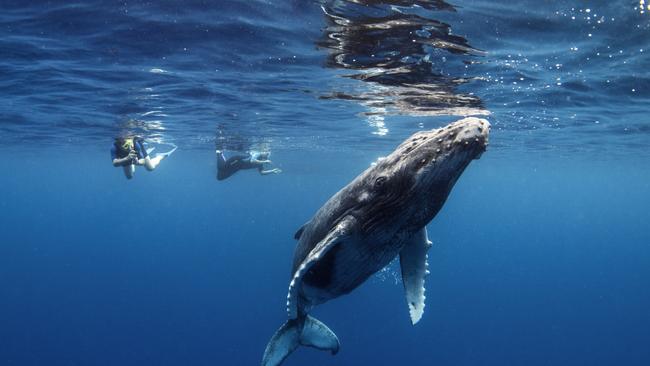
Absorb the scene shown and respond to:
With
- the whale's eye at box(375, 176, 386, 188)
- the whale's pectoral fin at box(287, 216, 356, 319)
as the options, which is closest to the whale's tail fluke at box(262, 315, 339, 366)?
the whale's pectoral fin at box(287, 216, 356, 319)

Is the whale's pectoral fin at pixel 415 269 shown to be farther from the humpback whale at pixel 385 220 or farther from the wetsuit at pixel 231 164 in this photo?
the wetsuit at pixel 231 164

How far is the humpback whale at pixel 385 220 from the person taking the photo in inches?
179

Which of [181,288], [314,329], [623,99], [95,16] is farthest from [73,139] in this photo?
[181,288]

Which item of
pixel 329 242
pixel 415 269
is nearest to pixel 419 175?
pixel 329 242

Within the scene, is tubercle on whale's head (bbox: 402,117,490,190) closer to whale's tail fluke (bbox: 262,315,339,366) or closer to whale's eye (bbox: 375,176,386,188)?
whale's eye (bbox: 375,176,386,188)

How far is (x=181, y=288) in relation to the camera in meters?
78.0

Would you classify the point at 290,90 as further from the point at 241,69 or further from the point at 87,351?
the point at 87,351

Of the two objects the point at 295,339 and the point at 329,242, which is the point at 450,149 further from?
the point at 295,339

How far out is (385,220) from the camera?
521 centimetres

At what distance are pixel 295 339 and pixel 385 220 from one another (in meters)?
3.38

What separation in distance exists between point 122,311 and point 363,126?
162ft

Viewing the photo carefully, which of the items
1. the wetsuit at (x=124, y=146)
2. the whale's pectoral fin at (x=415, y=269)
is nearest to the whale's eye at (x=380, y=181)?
the whale's pectoral fin at (x=415, y=269)

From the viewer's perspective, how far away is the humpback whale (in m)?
4.54

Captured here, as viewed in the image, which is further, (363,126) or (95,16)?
(363,126)
